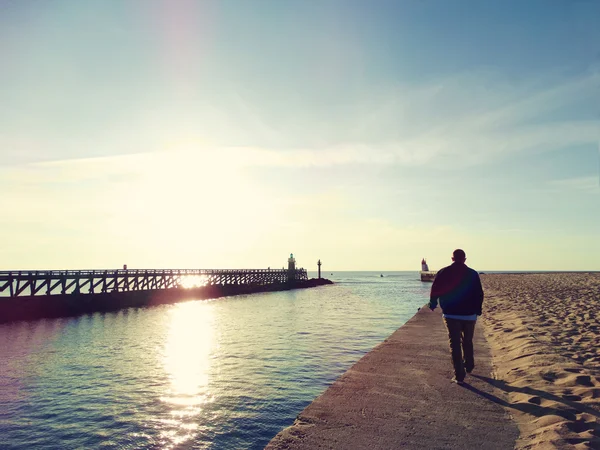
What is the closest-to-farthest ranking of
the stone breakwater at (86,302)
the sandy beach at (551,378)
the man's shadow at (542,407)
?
1. the sandy beach at (551,378)
2. the man's shadow at (542,407)
3. the stone breakwater at (86,302)

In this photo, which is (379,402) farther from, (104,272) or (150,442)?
(104,272)

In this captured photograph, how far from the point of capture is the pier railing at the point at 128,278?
91.8ft

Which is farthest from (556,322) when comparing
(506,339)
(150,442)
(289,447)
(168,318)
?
(168,318)

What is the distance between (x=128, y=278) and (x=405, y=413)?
47.2 meters

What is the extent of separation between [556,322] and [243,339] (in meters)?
11.0

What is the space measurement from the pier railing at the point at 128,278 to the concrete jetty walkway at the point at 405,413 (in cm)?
2702

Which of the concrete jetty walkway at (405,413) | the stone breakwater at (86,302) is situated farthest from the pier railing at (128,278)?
the concrete jetty walkway at (405,413)

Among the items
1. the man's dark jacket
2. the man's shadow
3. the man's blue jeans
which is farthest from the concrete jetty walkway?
the man's dark jacket

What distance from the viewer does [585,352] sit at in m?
7.50

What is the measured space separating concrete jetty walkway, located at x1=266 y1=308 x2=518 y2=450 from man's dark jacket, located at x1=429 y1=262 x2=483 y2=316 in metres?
1.21

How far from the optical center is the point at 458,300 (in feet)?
21.1

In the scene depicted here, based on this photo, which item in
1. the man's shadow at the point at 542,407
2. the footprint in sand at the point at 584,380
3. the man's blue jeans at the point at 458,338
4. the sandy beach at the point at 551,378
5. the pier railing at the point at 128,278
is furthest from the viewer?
the pier railing at the point at 128,278

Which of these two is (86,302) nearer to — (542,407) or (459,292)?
(459,292)

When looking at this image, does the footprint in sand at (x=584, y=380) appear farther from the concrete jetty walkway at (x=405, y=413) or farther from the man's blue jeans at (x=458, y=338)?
the man's blue jeans at (x=458, y=338)
